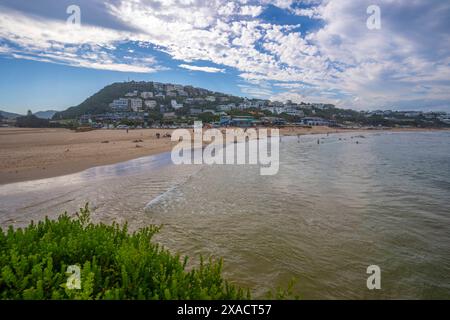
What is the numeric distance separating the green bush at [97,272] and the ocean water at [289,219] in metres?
2.86

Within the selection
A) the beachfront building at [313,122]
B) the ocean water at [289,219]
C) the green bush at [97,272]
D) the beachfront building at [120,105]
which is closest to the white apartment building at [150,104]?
the beachfront building at [120,105]

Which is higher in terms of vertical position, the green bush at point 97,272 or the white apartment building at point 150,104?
the white apartment building at point 150,104

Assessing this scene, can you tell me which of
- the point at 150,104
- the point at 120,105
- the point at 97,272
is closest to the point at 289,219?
the point at 97,272

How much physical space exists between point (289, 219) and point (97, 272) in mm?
7781

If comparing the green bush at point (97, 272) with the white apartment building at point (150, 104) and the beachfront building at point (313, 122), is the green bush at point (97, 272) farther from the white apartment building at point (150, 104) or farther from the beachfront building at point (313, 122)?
the white apartment building at point (150, 104)

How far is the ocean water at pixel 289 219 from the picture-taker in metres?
6.02

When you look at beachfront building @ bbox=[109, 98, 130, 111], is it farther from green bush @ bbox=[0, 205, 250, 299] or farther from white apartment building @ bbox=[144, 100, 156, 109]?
green bush @ bbox=[0, 205, 250, 299]

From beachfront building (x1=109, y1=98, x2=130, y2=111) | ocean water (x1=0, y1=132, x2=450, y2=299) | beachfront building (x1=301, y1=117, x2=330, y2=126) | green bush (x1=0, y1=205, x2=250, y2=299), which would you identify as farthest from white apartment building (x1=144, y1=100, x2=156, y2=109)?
green bush (x1=0, y1=205, x2=250, y2=299)

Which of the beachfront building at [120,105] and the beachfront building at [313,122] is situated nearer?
the beachfront building at [313,122]

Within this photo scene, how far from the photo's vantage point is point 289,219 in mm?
9594

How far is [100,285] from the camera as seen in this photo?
2.89 metres
